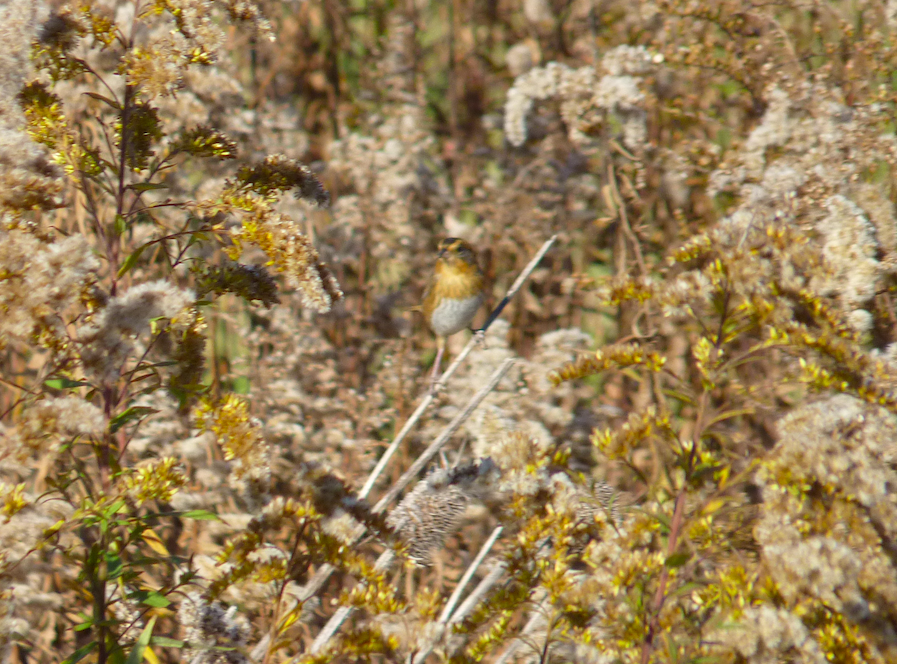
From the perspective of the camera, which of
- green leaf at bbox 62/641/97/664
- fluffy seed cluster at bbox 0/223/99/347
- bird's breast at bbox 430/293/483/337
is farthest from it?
bird's breast at bbox 430/293/483/337

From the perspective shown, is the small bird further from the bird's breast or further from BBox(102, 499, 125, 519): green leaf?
BBox(102, 499, 125, 519): green leaf

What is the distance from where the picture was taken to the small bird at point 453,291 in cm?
349

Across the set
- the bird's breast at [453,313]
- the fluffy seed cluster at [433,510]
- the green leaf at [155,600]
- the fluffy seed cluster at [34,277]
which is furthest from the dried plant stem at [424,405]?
the fluffy seed cluster at [34,277]

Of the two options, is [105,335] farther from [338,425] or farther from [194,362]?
[338,425]

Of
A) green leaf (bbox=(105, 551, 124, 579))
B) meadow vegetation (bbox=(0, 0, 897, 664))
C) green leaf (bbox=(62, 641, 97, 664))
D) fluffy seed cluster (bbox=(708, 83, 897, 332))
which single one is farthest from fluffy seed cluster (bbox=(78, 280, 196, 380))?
fluffy seed cluster (bbox=(708, 83, 897, 332))

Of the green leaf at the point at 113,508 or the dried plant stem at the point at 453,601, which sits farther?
the dried plant stem at the point at 453,601

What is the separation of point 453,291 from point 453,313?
0.34 feet

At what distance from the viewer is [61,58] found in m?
1.52

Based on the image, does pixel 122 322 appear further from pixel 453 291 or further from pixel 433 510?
pixel 453 291

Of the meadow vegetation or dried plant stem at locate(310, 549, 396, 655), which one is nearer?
the meadow vegetation

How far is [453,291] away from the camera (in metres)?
3.52

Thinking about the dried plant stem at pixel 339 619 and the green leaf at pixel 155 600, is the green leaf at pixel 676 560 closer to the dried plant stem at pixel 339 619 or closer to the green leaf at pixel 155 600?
the dried plant stem at pixel 339 619

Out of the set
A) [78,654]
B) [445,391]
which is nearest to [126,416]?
[78,654]

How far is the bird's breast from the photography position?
137 inches
